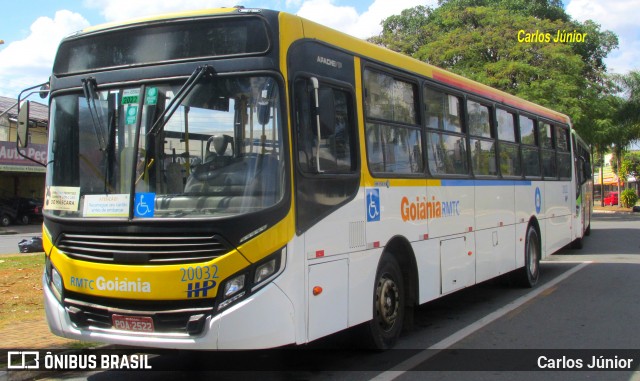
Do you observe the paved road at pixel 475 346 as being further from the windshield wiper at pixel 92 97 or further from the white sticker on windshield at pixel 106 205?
the windshield wiper at pixel 92 97

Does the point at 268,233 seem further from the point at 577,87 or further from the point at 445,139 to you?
the point at 577,87

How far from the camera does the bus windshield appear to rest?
4.92m

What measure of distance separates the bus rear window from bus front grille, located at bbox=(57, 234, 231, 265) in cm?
152

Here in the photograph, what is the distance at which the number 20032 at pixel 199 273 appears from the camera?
186 inches

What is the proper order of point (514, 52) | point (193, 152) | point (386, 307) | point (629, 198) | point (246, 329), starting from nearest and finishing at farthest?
1. point (246, 329)
2. point (193, 152)
3. point (386, 307)
4. point (514, 52)
5. point (629, 198)

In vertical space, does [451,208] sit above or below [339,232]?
above

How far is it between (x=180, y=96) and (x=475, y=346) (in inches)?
167

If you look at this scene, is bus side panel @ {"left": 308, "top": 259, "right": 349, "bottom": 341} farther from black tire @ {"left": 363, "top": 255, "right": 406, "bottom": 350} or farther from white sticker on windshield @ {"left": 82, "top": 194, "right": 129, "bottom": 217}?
white sticker on windshield @ {"left": 82, "top": 194, "right": 129, "bottom": 217}

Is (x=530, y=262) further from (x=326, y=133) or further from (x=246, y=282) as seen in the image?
(x=246, y=282)

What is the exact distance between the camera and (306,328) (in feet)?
16.8

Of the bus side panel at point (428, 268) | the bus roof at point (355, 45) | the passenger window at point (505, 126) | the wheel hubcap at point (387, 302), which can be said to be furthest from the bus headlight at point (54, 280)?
the passenger window at point (505, 126)

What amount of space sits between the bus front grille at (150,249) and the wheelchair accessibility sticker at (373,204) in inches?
73.2

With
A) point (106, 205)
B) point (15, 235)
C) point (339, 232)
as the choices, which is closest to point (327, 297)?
point (339, 232)

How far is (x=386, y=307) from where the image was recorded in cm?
656
